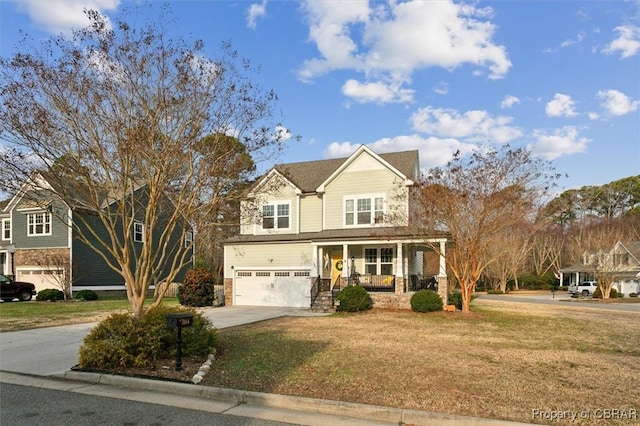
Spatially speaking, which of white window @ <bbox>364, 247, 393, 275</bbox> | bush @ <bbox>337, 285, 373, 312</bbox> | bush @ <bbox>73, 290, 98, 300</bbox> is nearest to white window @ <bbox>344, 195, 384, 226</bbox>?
white window @ <bbox>364, 247, 393, 275</bbox>

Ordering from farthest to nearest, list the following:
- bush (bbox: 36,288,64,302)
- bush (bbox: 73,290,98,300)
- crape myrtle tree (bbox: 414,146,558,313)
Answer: bush (bbox: 73,290,98,300) → bush (bbox: 36,288,64,302) → crape myrtle tree (bbox: 414,146,558,313)

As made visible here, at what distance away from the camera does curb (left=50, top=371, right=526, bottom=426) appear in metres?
5.59

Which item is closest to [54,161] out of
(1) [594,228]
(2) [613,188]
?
(1) [594,228]

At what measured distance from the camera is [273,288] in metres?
23.8

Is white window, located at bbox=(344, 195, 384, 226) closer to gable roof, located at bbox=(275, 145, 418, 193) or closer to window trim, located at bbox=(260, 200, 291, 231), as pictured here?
gable roof, located at bbox=(275, 145, 418, 193)

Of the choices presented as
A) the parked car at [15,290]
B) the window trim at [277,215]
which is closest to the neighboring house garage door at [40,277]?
the parked car at [15,290]

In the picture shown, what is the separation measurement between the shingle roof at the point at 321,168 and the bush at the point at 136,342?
13586 millimetres

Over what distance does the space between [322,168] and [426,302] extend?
10238 mm

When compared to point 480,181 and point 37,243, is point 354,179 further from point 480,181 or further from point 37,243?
point 37,243

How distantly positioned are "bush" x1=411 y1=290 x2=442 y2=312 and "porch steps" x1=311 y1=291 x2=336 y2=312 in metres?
3.65

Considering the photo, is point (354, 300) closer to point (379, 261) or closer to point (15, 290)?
point (379, 261)

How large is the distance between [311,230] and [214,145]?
1405 centimetres

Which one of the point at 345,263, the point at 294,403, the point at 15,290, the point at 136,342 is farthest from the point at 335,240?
the point at 15,290

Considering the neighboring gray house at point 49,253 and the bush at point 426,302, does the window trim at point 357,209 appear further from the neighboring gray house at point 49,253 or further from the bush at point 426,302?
the neighboring gray house at point 49,253
